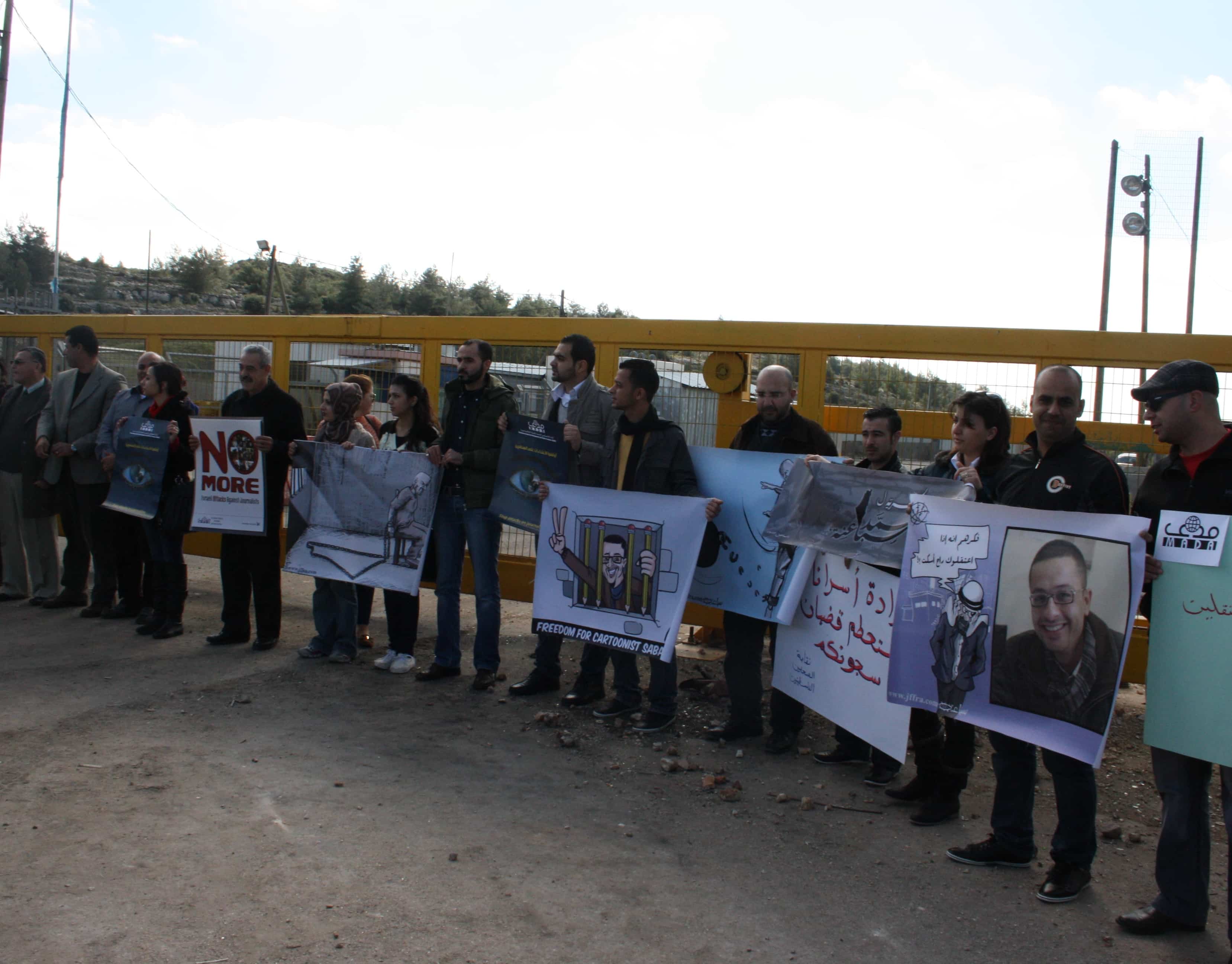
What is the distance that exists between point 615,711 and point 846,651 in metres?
1.57

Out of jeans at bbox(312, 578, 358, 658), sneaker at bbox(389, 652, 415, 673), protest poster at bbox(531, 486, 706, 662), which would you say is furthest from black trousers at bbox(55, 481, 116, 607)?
protest poster at bbox(531, 486, 706, 662)

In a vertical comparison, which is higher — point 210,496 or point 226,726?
point 210,496

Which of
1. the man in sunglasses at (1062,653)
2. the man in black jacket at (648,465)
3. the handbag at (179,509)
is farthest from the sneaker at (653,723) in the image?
the handbag at (179,509)

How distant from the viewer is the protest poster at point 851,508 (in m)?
4.46

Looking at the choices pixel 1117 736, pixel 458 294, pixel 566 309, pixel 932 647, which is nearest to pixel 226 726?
pixel 932 647

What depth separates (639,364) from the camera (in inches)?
217

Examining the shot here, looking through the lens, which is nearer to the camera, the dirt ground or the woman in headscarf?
the dirt ground

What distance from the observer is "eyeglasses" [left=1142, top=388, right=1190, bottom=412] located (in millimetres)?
3430

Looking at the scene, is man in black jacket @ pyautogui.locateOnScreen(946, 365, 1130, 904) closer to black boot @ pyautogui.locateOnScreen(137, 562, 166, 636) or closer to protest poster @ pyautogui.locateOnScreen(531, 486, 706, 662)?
protest poster @ pyautogui.locateOnScreen(531, 486, 706, 662)

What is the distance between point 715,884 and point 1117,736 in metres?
3.44

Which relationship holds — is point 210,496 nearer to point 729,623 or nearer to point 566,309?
point 729,623

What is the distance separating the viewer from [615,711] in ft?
18.5

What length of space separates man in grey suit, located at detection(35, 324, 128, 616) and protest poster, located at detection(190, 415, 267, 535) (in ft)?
4.20

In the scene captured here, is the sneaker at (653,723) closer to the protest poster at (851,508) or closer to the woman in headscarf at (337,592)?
the protest poster at (851,508)
